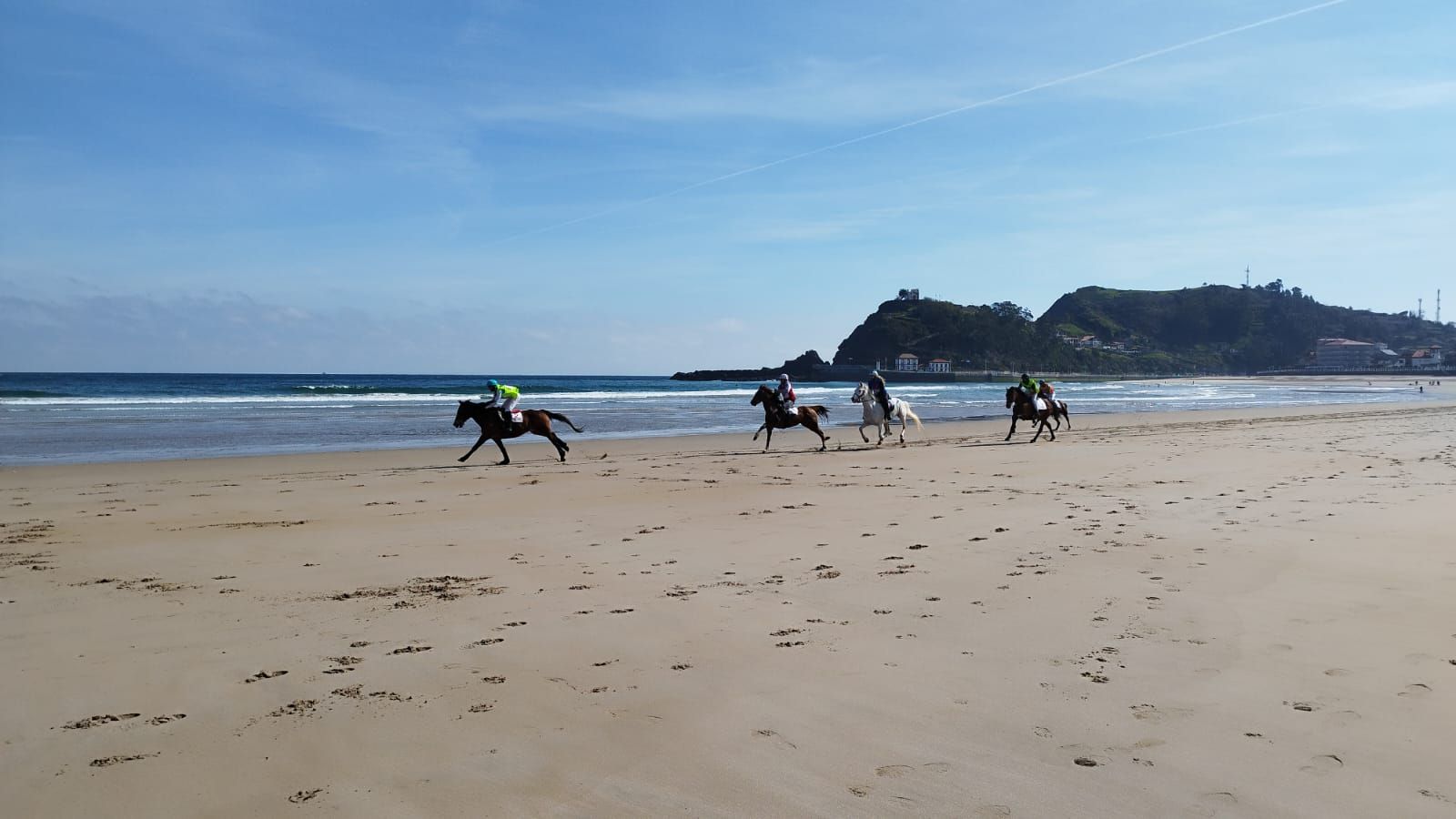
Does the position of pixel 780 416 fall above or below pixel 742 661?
above

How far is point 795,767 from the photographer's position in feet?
11.6

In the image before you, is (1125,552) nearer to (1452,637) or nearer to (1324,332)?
(1452,637)

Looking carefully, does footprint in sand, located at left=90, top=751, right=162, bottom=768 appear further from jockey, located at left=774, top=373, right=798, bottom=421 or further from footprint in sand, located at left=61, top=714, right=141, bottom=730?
jockey, located at left=774, top=373, right=798, bottom=421

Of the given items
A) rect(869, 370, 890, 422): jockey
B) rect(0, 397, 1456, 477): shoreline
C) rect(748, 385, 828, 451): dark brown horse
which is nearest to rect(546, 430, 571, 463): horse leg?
rect(0, 397, 1456, 477): shoreline

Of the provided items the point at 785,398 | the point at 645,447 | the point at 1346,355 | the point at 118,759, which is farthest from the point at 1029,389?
the point at 1346,355

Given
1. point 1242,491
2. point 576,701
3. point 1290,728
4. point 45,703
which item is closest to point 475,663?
point 576,701

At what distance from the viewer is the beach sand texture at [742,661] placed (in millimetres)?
3406

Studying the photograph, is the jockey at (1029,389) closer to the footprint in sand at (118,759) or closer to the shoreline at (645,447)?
the shoreline at (645,447)

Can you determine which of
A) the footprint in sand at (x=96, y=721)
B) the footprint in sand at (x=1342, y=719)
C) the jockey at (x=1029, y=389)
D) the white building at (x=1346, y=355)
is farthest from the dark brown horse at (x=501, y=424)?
the white building at (x=1346, y=355)

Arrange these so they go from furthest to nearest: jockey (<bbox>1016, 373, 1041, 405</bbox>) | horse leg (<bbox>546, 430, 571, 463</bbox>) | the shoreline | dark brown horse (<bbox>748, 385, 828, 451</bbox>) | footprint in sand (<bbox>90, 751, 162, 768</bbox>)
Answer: jockey (<bbox>1016, 373, 1041, 405</bbox>)
dark brown horse (<bbox>748, 385, 828, 451</bbox>)
horse leg (<bbox>546, 430, 571, 463</bbox>)
the shoreline
footprint in sand (<bbox>90, 751, 162, 768</bbox>)

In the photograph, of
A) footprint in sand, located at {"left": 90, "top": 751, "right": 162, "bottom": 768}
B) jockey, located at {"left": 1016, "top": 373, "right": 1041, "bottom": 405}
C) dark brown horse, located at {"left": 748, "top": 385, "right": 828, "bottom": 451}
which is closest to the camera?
footprint in sand, located at {"left": 90, "top": 751, "right": 162, "bottom": 768}

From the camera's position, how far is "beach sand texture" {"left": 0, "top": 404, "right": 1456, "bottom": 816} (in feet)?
11.2

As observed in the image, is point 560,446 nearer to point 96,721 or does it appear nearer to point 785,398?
point 785,398

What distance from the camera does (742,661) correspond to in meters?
4.87
